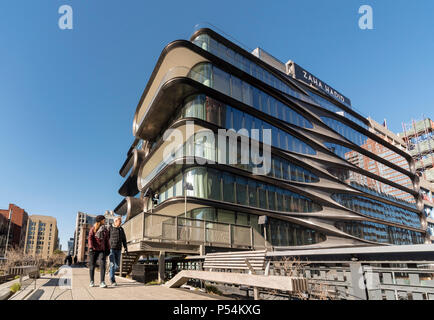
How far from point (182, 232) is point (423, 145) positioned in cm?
10793

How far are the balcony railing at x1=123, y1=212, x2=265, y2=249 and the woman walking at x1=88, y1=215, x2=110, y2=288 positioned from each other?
13.9 feet

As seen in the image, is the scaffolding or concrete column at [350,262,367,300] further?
A: the scaffolding

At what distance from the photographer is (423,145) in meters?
98.4

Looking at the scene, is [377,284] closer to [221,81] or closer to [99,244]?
[99,244]

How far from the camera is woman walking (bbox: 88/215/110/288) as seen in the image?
343 inches

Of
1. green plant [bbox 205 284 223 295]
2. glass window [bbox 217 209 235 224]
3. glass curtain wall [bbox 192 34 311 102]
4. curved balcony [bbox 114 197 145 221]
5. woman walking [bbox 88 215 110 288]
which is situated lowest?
green plant [bbox 205 284 223 295]

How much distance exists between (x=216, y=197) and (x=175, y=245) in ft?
23.7

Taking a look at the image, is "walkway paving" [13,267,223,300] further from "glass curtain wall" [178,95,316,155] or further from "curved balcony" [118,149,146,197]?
"curved balcony" [118,149,146,197]

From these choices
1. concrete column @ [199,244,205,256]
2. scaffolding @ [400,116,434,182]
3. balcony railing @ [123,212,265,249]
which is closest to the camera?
balcony railing @ [123,212,265,249]

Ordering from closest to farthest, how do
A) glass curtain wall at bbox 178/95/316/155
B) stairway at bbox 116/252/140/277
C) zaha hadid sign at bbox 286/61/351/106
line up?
1. stairway at bbox 116/252/140/277
2. glass curtain wall at bbox 178/95/316/155
3. zaha hadid sign at bbox 286/61/351/106

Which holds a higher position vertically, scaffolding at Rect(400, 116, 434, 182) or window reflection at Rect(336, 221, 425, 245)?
scaffolding at Rect(400, 116, 434, 182)

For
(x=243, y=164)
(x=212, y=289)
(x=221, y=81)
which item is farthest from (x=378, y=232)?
A: (x=212, y=289)

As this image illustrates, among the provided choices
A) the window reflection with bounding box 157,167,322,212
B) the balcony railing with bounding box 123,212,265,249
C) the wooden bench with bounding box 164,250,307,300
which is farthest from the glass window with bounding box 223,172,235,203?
the wooden bench with bounding box 164,250,307,300
